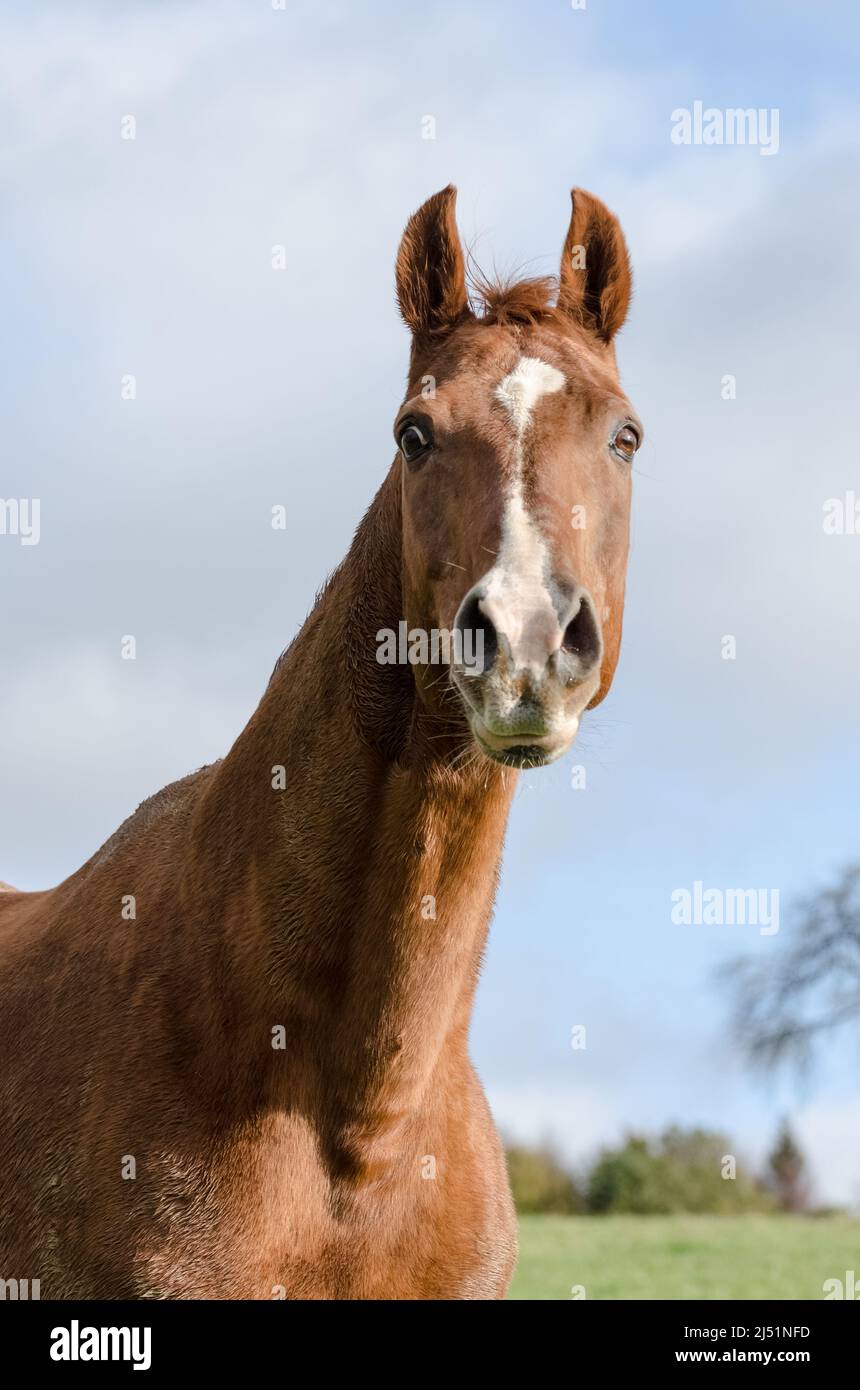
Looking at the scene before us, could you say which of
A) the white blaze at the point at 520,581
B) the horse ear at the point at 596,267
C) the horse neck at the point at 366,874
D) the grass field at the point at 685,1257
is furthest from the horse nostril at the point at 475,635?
the grass field at the point at 685,1257

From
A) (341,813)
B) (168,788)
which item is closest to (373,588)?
(341,813)

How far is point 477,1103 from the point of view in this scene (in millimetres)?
5930

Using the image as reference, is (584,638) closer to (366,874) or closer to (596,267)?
(366,874)

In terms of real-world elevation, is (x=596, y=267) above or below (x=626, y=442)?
above

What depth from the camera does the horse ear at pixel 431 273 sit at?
559 cm

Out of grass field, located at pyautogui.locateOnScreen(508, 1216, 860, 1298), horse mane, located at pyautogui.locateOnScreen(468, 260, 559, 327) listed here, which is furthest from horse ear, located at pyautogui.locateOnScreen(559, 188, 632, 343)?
grass field, located at pyautogui.locateOnScreen(508, 1216, 860, 1298)

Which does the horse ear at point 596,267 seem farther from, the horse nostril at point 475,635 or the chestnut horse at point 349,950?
the horse nostril at point 475,635

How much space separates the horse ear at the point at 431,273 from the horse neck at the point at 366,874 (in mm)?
851

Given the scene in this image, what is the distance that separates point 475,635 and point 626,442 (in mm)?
1279

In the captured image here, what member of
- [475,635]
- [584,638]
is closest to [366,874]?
[475,635]

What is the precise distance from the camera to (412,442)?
5035mm

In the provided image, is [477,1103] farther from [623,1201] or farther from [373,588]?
[623,1201]

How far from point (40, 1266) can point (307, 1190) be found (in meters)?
1.06

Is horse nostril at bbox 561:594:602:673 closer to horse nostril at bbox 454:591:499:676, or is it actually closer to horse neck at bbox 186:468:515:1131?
horse nostril at bbox 454:591:499:676
